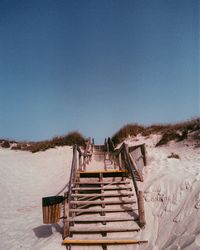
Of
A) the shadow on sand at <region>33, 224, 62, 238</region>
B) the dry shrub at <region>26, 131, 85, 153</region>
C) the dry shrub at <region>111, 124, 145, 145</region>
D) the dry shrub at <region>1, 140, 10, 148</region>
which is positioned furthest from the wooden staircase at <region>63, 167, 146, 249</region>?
the dry shrub at <region>1, 140, 10, 148</region>

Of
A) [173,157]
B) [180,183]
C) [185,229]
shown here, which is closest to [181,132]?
[173,157]

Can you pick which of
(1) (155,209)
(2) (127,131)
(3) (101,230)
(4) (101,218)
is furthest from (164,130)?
(3) (101,230)

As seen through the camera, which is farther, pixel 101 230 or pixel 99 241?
pixel 101 230

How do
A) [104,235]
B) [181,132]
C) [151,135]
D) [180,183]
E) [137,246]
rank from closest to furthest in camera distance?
[137,246] < [104,235] < [180,183] < [181,132] < [151,135]

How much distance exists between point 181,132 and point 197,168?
23.3 feet

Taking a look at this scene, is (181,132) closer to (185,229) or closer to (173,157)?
(173,157)

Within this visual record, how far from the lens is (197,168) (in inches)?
309

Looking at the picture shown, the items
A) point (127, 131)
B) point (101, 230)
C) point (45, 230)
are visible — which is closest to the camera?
point (101, 230)

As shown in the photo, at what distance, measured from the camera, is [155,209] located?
6695mm

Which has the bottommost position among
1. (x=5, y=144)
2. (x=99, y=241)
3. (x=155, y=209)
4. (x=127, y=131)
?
(x=99, y=241)

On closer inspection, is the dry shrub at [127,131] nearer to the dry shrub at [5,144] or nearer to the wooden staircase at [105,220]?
the wooden staircase at [105,220]

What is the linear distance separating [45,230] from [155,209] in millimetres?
3202

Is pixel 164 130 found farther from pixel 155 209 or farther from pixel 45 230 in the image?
pixel 45 230

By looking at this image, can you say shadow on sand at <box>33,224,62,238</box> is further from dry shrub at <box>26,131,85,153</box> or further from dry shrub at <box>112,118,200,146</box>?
dry shrub at <box>26,131,85,153</box>
